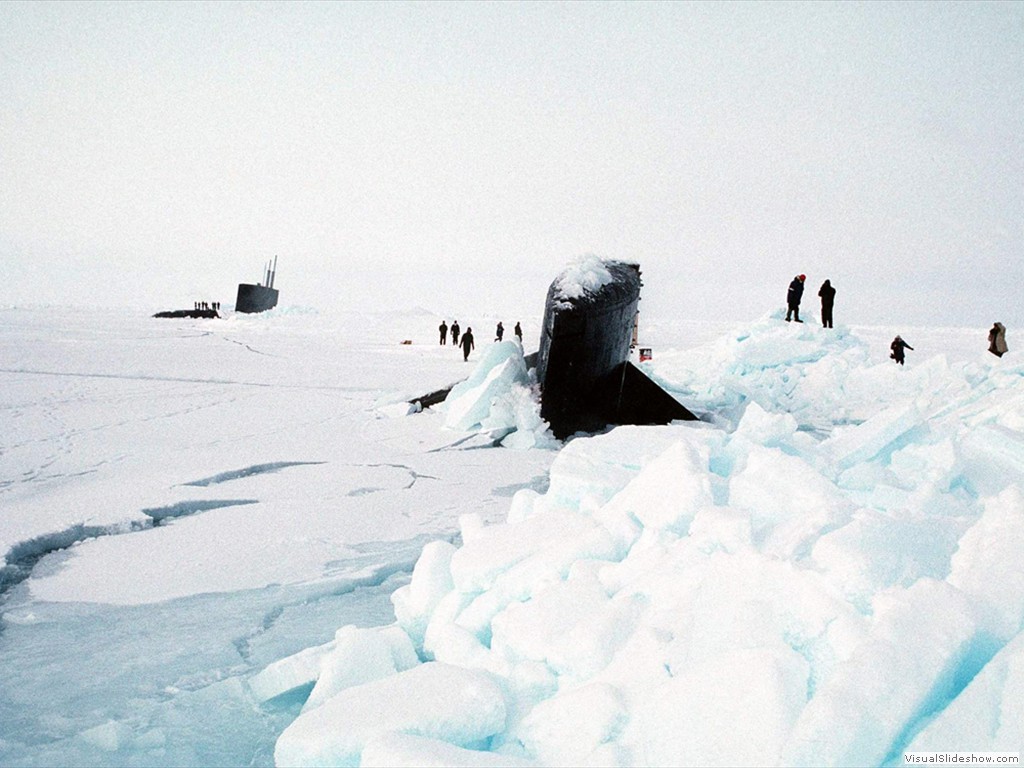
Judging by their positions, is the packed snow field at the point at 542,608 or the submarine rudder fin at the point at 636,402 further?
the submarine rudder fin at the point at 636,402

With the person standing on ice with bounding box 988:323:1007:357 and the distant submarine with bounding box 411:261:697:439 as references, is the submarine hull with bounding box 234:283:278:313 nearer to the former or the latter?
the distant submarine with bounding box 411:261:697:439

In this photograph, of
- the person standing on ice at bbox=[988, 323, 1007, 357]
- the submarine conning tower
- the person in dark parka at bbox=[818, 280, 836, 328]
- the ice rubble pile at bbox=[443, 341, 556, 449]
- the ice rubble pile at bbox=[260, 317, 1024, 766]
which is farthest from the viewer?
the person in dark parka at bbox=[818, 280, 836, 328]

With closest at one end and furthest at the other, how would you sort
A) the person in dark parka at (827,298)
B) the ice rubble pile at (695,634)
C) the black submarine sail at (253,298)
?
the ice rubble pile at (695,634) < the person in dark parka at (827,298) < the black submarine sail at (253,298)

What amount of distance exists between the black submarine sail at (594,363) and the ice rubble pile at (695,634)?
4.17m

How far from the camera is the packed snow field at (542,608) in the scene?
152 centimetres

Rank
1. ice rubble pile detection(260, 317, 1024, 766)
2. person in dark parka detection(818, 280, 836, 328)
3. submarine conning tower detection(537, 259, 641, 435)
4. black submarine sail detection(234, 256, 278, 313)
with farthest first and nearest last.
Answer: black submarine sail detection(234, 256, 278, 313)
person in dark parka detection(818, 280, 836, 328)
submarine conning tower detection(537, 259, 641, 435)
ice rubble pile detection(260, 317, 1024, 766)

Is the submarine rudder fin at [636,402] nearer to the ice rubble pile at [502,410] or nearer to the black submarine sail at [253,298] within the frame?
the ice rubble pile at [502,410]

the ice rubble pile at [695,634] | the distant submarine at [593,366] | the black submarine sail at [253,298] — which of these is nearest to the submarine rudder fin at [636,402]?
the distant submarine at [593,366]

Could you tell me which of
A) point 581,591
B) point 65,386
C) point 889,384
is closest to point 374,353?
point 65,386

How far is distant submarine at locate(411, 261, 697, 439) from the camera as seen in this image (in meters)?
7.34

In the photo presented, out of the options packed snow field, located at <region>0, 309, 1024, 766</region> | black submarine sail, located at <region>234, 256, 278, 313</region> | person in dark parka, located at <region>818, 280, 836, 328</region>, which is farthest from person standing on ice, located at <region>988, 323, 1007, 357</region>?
black submarine sail, located at <region>234, 256, 278, 313</region>

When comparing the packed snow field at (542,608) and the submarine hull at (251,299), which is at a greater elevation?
the submarine hull at (251,299)

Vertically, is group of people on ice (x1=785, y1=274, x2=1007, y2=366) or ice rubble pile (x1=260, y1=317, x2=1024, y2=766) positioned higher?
group of people on ice (x1=785, y1=274, x2=1007, y2=366)

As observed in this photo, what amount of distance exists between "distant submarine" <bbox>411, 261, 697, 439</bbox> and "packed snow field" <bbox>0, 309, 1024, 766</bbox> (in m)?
2.69
